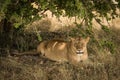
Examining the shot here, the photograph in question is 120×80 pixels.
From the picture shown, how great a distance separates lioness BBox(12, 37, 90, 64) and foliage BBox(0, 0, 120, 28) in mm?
1402

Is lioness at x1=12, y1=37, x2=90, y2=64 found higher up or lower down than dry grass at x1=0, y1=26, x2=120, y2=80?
higher up

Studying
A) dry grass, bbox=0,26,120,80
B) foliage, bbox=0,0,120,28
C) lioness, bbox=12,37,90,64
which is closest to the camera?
foliage, bbox=0,0,120,28

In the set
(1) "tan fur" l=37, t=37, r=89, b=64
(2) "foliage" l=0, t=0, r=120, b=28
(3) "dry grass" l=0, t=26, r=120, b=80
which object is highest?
(2) "foliage" l=0, t=0, r=120, b=28

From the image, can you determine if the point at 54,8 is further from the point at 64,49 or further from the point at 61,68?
the point at 64,49

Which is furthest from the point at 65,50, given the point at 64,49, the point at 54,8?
the point at 54,8

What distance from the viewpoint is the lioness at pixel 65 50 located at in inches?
304

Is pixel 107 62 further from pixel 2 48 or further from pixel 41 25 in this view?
pixel 41 25

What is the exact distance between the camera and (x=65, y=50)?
8227 mm

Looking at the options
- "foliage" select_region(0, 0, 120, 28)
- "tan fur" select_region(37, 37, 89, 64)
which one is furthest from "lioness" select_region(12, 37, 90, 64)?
"foliage" select_region(0, 0, 120, 28)

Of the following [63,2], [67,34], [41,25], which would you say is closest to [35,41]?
[67,34]

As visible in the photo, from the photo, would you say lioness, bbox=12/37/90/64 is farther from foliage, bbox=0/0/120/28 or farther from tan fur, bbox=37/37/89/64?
foliage, bbox=0/0/120/28

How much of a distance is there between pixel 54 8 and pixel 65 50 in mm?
2819

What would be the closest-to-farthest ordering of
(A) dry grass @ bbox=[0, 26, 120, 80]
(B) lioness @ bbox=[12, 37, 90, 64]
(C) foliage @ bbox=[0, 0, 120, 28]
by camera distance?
1. (C) foliage @ bbox=[0, 0, 120, 28]
2. (A) dry grass @ bbox=[0, 26, 120, 80]
3. (B) lioness @ bbox=[12, 37, 90, 64]

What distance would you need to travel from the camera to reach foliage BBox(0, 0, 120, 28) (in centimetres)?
540
